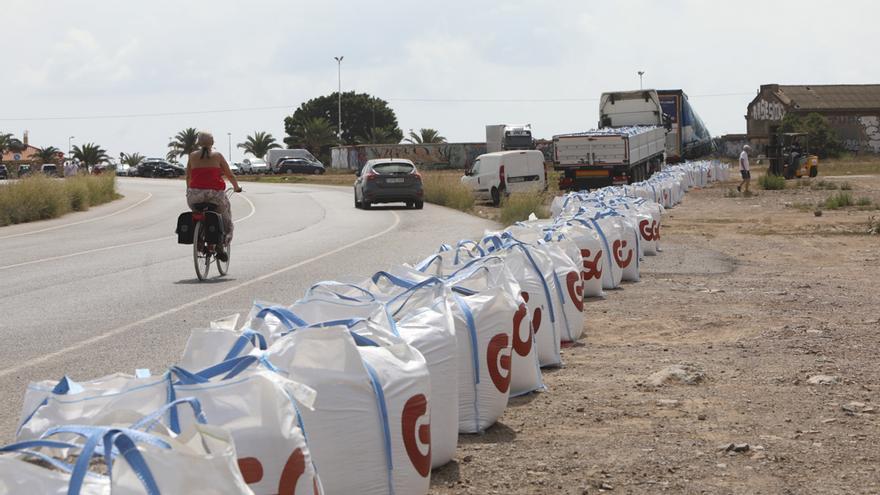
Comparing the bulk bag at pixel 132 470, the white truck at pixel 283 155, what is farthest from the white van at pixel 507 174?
the white truck at pixel 283 155

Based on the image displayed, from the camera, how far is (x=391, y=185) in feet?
116

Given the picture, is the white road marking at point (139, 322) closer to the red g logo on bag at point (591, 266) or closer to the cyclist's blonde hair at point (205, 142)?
the cyclist's blonde hair at point (205, 142)

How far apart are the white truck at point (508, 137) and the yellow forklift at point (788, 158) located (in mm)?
17081

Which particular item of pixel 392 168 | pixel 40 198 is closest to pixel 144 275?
pixel 40 198

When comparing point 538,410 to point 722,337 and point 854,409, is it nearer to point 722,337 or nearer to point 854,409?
point 854,409

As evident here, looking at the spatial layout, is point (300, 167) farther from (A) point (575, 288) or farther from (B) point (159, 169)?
(A) point (575, 288)

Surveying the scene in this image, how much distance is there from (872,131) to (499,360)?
89.8 m

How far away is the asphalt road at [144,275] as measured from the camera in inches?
357

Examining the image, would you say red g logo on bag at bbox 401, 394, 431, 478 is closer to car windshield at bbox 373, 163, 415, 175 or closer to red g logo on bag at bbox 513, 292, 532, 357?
red g logo on bag at bbox 513, 292, 532, 357

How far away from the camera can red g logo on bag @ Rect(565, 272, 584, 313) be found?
923cm

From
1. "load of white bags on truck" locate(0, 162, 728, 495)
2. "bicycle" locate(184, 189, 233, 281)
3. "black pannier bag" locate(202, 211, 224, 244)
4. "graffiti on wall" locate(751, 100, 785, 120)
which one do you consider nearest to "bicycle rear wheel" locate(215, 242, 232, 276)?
"bicycle" locate(184, 189, 233, 281)

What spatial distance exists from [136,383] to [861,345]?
22.1 feet

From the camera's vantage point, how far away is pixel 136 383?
3975mm

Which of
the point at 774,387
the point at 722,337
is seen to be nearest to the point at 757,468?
the point at 774,387
